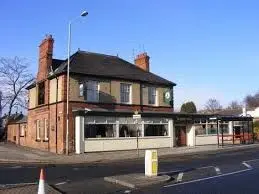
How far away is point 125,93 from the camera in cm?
4009

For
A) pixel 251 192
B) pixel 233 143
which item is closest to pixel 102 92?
pixel 233 143

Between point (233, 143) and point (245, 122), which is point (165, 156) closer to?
point (233, 143)

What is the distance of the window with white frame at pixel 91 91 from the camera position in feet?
122

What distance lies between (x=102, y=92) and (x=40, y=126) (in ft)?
23.8

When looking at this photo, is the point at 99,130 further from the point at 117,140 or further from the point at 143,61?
the point at 143,61

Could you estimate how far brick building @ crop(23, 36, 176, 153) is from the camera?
36.0 metres

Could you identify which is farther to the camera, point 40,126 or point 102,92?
point 40,126

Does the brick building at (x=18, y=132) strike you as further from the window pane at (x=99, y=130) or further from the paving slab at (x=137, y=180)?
the paving slab at (x=137, y=180)

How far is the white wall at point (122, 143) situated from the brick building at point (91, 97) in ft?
0.43

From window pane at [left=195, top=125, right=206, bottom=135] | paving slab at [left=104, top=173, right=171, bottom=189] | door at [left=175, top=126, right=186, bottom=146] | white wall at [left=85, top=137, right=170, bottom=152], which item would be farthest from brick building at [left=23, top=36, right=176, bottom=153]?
paving slab at [left=104, top=173, right=171, bottom=189]

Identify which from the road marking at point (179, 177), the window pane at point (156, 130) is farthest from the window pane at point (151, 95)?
the road marking at point (179, 177)

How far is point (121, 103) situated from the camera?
39469 mm

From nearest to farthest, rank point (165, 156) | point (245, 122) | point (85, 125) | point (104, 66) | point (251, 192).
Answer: point (251, 192), point (165, 156), point (85, 125), point (104, 66), point (245, 122)

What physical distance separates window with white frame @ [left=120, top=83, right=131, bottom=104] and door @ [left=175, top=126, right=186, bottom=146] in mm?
6155
